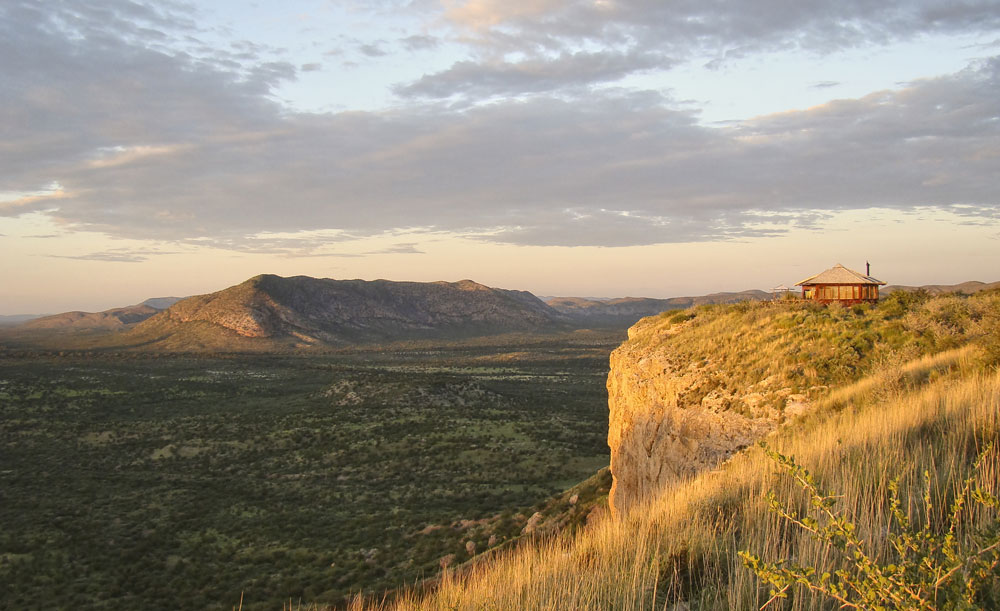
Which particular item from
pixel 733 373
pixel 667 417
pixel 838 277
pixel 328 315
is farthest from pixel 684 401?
pixel 328 315

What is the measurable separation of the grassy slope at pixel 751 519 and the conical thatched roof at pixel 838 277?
11.3 metres

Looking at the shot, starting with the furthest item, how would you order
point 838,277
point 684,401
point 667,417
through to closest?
point 838,277, point 667,417, point 684,401

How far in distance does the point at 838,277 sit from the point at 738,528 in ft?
61.1

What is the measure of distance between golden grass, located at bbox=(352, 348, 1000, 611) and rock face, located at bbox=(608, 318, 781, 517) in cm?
427

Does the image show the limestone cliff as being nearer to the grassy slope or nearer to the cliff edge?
the cliff edge

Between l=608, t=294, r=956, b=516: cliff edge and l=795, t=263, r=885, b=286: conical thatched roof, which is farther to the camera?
l=795, t=263, r=885, b=286: conical thatched roof

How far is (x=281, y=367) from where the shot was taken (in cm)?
8938

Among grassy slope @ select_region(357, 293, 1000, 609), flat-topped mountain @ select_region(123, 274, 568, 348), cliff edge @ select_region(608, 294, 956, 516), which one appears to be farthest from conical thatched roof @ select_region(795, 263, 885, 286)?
flat-topped mountain @ select_region(123, 274, 568, 348)

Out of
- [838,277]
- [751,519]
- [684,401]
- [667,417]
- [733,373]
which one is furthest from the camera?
[838,277]

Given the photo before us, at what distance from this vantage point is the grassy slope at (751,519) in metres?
3.96

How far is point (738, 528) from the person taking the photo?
A: 187 inches

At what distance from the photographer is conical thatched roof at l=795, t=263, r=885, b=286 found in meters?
19.8

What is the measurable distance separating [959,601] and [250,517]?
93.1 ft

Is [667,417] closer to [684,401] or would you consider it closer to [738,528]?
[684,401]
